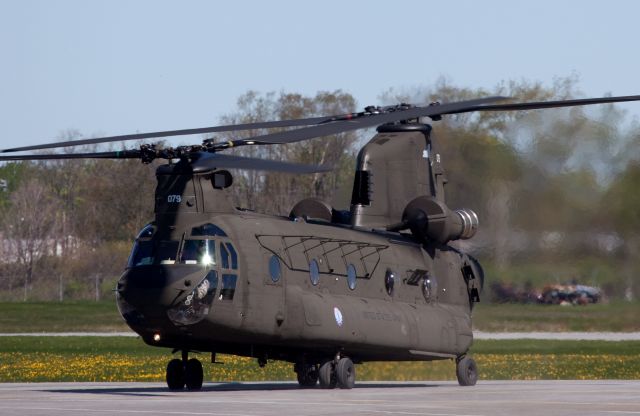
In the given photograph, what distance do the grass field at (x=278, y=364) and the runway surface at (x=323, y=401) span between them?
18.1 ft

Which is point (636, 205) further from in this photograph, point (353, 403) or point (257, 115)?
point (257, 115)

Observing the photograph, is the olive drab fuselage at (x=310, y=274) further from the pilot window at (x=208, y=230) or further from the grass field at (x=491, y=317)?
the grass field at (x=491, y=317)

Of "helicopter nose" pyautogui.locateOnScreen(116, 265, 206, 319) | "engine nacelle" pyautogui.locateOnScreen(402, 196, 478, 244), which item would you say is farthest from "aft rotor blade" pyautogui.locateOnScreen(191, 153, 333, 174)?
"engine nacelle" pyautogui.locateOnScreen(402, 196, 478, 244)

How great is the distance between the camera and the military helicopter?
2167 cm

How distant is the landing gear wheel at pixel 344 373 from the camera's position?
79.5 ft

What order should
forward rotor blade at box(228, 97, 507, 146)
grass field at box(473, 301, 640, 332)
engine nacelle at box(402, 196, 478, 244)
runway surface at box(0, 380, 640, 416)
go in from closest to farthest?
runway surface at box(0, 380, 640, 416), forward rotor blade at box(228, 97, 507, 146), engine nacelle at box(402, 196, 478, 244), grass field at box(473, 301, 640, 332)

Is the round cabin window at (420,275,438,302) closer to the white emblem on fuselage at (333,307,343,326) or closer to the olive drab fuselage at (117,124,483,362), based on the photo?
the olive drab fuselage at (117,124,483,362)

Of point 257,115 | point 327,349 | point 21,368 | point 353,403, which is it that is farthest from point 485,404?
point 257,115

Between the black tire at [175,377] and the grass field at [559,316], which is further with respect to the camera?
the grass field at [559,316]

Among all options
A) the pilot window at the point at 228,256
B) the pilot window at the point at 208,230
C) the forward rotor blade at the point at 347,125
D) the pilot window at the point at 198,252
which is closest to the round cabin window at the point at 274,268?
the pilot window at the point at 228,256

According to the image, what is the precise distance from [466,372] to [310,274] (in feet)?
18.4

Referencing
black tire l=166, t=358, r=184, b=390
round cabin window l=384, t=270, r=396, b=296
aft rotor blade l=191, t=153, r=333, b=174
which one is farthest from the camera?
round cabin window l=384, t=270, r=396, b=296

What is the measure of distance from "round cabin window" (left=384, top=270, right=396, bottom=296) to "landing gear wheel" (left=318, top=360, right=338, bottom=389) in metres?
2.75

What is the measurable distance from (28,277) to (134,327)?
61.1 metres
